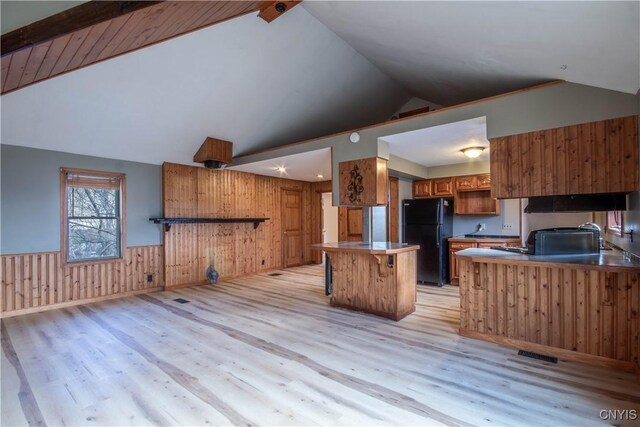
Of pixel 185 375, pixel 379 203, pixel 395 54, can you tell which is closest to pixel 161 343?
pixel 185 375

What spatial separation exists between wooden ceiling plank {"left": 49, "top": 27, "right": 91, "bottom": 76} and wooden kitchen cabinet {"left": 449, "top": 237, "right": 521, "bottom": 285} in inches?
214

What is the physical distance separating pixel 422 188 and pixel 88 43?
233 inches

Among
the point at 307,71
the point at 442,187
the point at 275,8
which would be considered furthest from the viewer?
→ the point at 442,187

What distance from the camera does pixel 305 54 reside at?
13.8ft

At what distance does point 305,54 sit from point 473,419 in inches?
172

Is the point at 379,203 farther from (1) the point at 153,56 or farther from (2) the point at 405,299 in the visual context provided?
(1) the point at 153,56

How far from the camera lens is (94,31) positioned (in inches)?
86.2

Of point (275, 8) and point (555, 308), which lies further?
point (275, 8)

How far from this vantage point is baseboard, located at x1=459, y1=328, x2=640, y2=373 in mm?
2547

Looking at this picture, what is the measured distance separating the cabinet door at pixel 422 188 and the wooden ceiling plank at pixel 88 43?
587 cm

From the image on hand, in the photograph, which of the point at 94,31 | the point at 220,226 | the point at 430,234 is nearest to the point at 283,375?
the point at 94,31

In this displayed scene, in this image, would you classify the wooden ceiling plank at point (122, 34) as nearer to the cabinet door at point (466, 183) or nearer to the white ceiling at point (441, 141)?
the white ceiling at point (441, 141)

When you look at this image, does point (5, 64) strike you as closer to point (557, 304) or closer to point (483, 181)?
point (557, 304)

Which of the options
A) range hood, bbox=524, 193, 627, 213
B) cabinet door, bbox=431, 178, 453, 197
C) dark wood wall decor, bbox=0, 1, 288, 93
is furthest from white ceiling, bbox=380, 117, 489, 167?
dark wood wall decor, bbox=0, 1, 288, 93
